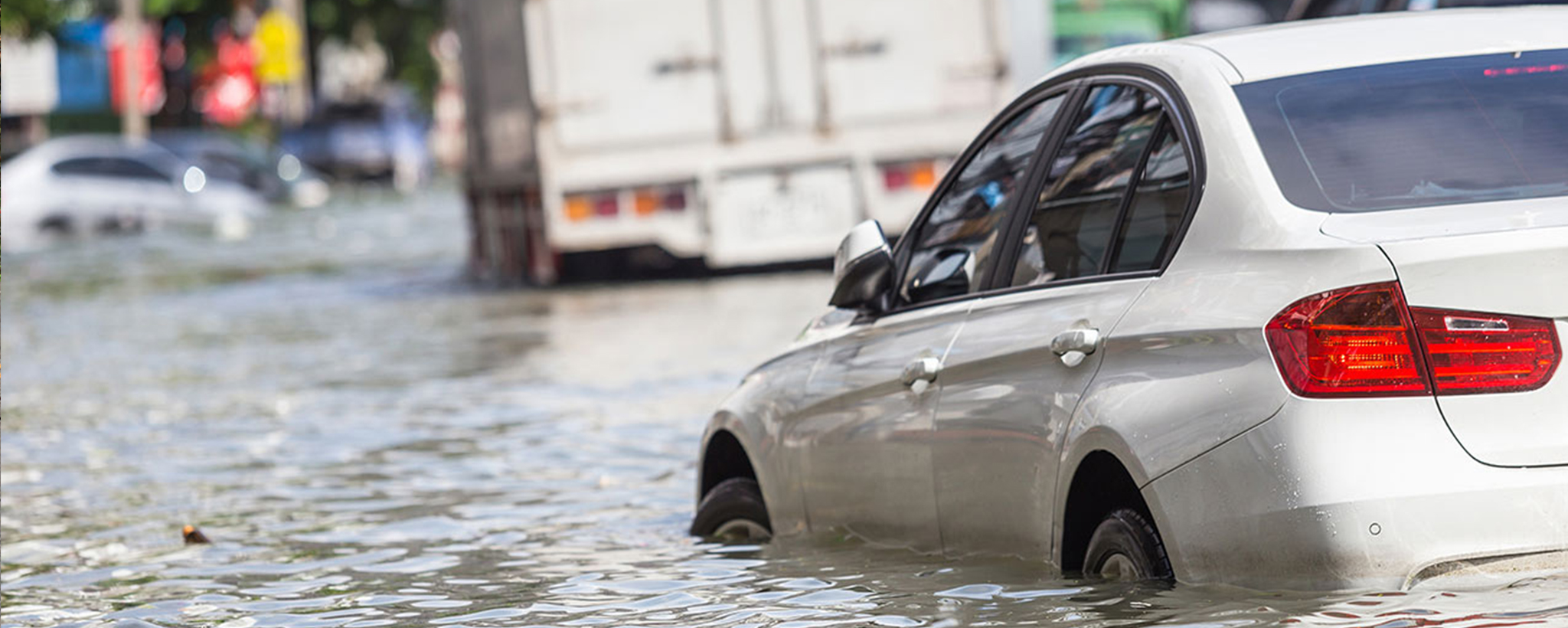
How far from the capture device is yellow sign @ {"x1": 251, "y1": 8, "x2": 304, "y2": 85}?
211 ft

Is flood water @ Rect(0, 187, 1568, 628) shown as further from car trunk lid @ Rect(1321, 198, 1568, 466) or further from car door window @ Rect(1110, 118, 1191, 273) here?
car door window @ Rect(1110, 118, 1191, 273)

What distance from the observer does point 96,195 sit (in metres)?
39.8

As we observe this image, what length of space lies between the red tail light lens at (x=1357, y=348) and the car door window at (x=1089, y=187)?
0.83 m

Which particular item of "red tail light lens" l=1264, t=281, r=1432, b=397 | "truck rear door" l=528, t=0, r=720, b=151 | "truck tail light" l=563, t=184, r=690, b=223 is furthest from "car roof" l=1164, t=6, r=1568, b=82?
"truck tail light" l=563, t=184, r=690, b=223

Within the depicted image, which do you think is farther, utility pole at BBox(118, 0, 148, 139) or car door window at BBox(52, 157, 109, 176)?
utility pole at BBox(118, 0, 148, 139)

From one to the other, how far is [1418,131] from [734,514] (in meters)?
2.65

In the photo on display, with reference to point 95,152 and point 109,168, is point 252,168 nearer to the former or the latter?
point 109,168

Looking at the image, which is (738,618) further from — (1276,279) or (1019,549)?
(1276,279)

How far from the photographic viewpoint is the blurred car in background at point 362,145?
196ft

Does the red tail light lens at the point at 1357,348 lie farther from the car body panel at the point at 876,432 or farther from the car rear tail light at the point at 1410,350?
the car body panel at the point at 876,432

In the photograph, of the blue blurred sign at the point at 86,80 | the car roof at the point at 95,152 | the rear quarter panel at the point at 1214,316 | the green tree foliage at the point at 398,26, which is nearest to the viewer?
the rear quarter panel at the point at 1214,316

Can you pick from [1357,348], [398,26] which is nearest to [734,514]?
[1357,348]

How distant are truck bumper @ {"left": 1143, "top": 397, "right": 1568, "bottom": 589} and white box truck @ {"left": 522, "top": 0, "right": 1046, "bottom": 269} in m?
14.5

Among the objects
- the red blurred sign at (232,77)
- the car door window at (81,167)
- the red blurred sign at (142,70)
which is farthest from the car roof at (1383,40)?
the red blurred sign at (232,77)
